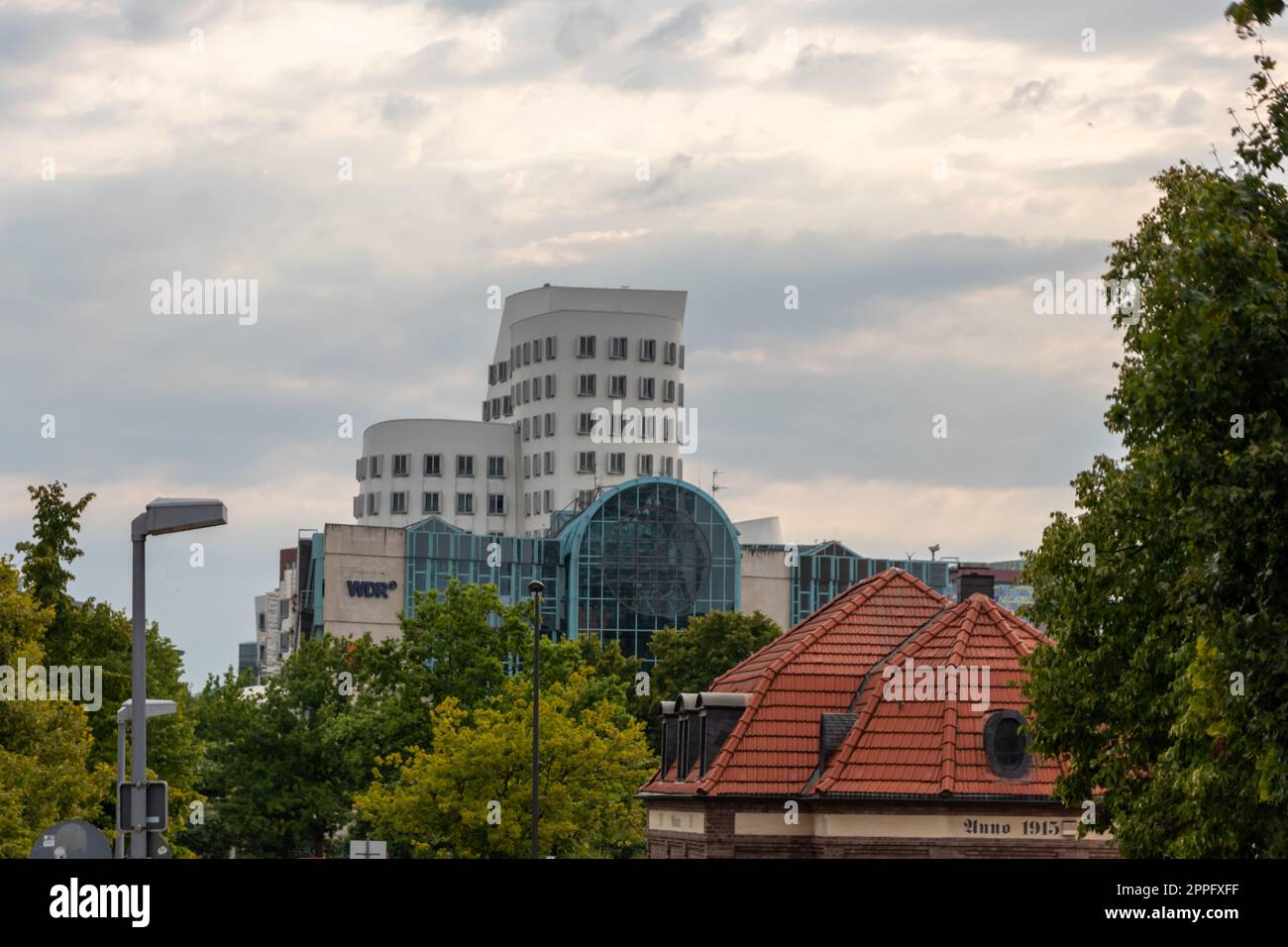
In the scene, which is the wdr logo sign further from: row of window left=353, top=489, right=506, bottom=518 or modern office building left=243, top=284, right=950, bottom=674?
row of window left=353, top=489, right=506, bottom=518

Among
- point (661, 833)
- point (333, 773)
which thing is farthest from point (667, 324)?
point (661, 833)

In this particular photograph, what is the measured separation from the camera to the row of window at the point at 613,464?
147125 mm

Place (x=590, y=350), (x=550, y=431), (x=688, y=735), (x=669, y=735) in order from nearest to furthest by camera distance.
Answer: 1. (x=688, y=735)
2. (x=669, y=735)
3. (x=590, y=350)
4. (x=550, y=431)

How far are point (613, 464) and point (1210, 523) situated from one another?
128 meters

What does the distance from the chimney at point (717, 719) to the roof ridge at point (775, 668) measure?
0.14 metres

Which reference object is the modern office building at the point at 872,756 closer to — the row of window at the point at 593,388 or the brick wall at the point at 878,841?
the brick wall at the point at 878,841

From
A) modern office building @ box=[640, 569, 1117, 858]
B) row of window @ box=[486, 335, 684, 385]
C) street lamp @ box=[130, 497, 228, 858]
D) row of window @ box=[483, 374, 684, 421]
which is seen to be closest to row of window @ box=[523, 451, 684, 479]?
row of window @ box=[483, 374, 684, 421]

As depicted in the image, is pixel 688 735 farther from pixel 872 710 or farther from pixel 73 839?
pixel 73 839

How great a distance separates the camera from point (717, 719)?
43.1 metres

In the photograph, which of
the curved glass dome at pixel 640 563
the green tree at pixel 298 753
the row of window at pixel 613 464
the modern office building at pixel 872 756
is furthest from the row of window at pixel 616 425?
the modern office building at pixel 872 756

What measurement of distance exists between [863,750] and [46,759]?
17.9 m

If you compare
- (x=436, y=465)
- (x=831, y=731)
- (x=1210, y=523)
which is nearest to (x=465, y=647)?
(x=831, y=731)

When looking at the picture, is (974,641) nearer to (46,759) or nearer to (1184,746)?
(1184,746)

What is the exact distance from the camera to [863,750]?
4072 centimetres
